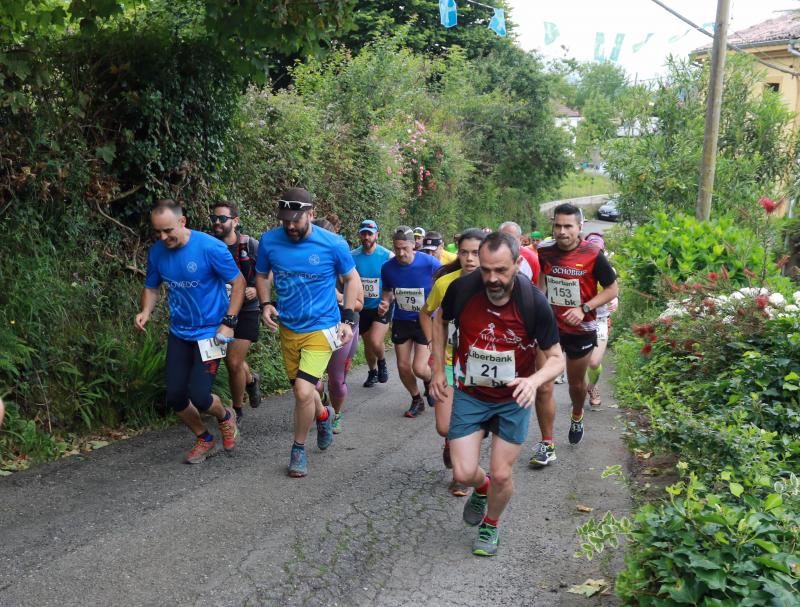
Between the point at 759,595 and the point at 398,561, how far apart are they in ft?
→ 7.27

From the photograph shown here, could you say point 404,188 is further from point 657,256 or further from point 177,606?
point 177,606

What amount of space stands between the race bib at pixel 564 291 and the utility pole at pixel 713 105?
9.65m

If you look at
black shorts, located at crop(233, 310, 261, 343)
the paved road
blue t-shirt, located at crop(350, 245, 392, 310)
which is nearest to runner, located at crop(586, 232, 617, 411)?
the paved road

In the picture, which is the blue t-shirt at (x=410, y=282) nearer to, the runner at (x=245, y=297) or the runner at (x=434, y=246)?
the runner at (x=434, y=246)

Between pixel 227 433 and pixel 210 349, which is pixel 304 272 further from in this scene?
pixel 227 433

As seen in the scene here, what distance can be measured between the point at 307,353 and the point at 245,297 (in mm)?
1517

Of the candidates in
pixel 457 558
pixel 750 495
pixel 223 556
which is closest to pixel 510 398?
pixel 457 558

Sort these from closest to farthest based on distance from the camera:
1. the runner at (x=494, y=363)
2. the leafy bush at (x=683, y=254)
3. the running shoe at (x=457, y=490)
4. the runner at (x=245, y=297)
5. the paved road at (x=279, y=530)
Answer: the paved road at (x=279, y=530) → the runner at (x=494, y=363) → the running shoe at (x=457, y=490) → the runner at (x=245, y=297) → the leafy bush at (x=683, y=254)

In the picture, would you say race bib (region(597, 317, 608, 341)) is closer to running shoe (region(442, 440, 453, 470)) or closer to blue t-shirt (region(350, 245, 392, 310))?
blue t-shirt (region(350, 245, 392, 310))

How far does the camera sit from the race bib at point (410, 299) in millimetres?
8688

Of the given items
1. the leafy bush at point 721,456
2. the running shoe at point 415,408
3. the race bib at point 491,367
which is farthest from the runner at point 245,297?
the leafy bush at point 721,456

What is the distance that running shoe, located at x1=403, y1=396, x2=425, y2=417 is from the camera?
8898 mm

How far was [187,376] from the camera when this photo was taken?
22.0 ft

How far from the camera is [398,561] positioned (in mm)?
5090
